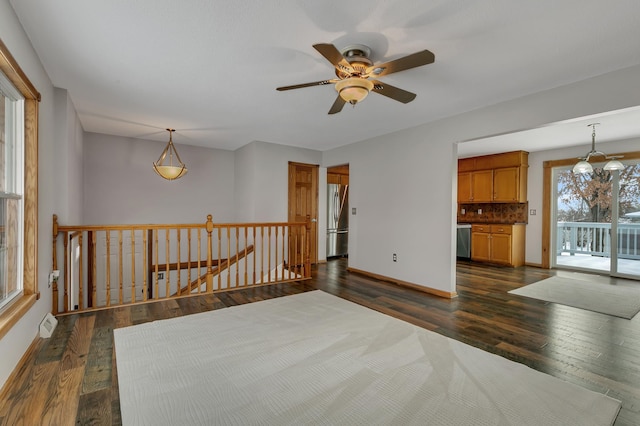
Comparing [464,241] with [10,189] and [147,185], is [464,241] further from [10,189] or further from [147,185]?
[10,189]

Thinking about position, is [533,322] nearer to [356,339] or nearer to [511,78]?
[356,339]

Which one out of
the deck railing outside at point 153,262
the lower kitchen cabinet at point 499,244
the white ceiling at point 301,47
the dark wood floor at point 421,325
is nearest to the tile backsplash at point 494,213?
the lower kitchen cabinet at point 499,244

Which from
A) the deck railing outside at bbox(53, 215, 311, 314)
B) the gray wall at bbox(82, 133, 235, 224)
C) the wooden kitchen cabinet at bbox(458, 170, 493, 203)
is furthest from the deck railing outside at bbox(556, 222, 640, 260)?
the gray wall at bbox(82, 133, 235, 224)

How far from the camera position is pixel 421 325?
295cm

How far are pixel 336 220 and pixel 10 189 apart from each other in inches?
220

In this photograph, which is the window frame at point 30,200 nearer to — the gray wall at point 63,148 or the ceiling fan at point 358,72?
the gray wall at point 63,148

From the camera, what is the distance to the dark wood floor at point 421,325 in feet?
5.72

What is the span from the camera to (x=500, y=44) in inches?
88.6

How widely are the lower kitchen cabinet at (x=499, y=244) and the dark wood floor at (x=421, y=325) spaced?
1.98m

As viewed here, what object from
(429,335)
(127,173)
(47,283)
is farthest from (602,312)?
(127,173)

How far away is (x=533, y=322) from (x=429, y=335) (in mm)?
1221

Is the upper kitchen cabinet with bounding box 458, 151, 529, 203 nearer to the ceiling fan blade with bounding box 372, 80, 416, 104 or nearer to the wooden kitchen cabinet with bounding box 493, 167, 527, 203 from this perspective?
the wooden kitchen cabinet with bounding box 493, 167, 527, 203

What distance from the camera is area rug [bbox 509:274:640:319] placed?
351 centimetres

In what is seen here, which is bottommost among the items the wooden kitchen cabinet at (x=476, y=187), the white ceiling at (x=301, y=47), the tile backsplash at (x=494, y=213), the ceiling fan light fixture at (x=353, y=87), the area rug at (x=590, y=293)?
the area rug at (x=590, y=293)
